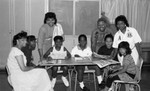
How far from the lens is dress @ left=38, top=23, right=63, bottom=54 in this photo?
5.44 meters

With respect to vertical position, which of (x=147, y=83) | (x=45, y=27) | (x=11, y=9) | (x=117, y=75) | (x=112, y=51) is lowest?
(x=147, y=83)

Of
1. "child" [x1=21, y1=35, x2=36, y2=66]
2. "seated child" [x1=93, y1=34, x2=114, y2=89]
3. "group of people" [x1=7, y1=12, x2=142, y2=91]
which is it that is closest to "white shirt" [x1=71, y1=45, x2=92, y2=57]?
"group of people" [x1=7, y1=12, x2=142, y2=91]

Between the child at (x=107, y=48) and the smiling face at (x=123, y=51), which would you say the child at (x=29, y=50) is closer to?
the child at (x=107, y=48)

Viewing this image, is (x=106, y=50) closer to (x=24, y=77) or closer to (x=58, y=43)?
(x=58, y=43)

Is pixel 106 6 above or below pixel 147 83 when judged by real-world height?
above

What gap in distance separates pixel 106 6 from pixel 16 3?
232 cm

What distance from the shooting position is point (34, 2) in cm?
720

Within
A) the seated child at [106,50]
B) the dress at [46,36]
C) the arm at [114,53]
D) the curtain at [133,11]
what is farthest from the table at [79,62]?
the curtain at [133,11]

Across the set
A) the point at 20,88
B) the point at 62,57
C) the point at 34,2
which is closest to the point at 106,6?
the point at 34,2

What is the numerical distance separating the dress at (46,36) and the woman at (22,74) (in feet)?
3.85

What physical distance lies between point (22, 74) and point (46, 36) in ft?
4.88

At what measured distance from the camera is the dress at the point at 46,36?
5441mm

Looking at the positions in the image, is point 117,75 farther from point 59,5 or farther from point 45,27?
point 59,5

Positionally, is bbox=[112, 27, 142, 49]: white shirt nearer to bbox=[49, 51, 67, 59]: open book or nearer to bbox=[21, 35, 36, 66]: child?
bbox=[49, 51, 67, 59]: open book
